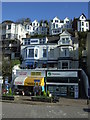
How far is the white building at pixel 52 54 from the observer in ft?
132

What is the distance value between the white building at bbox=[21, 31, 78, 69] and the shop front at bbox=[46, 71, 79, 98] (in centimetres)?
539

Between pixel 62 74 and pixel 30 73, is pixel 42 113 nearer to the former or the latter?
pixel 62 74

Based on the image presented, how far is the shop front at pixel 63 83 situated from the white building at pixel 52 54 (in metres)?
5.39

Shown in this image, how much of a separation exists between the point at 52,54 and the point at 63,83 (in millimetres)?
9462

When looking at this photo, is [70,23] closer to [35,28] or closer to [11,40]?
[35,28]

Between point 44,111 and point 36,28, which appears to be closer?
point 44,111

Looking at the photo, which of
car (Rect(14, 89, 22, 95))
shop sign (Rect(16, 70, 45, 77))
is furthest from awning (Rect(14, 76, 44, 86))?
car (Rect(14, 89, 22, 95))

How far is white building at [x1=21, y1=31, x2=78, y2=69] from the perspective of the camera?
40.2 meters

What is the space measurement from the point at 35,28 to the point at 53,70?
54176 mm

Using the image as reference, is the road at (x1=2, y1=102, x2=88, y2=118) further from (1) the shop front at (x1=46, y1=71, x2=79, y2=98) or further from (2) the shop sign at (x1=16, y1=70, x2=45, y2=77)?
(2) the shop sign at (x1=16, y1=70, x2=45, y2=77)

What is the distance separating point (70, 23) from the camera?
84.2 metres

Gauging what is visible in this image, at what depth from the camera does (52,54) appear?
136 feet

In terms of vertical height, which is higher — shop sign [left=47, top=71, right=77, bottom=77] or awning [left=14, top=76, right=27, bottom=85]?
shop sign [left=47, top=71, right=77, bottom=77]

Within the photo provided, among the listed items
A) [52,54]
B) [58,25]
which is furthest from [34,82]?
[58,25]
